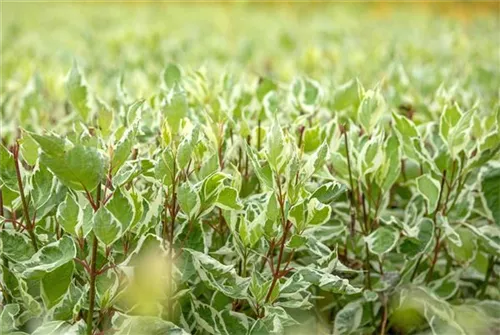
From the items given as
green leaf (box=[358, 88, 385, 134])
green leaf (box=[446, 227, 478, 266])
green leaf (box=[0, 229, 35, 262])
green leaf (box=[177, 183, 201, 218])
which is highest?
green leaf (box=[358, 88, 385, 134])

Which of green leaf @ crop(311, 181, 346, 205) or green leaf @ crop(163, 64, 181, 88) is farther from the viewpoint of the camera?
green leaf @ crop(163, 64, 181, 88)

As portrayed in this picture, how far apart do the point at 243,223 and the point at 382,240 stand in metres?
0.30

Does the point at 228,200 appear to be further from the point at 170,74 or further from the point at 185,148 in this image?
the point at 170,74

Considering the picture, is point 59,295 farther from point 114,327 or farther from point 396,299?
point 396,299

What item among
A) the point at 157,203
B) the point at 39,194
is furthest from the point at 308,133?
the point at 39,194

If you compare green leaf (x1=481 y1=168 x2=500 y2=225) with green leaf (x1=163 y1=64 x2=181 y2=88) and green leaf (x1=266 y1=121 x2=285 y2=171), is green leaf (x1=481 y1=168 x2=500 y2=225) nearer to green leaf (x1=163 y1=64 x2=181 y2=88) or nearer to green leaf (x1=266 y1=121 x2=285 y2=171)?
green leaf (x1=266 y1=121 x2=285 y2=171)

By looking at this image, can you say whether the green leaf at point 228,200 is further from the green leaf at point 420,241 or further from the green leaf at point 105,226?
the green leaf at point 420,241

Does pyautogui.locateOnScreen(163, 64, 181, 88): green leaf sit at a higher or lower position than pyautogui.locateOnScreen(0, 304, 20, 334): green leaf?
higher

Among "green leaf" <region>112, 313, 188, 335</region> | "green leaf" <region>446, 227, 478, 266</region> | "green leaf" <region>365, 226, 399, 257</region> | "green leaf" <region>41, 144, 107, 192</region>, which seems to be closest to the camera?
"green leaf" <region>41, 144, 107, 192</region>

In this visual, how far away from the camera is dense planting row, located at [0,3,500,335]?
105 cm

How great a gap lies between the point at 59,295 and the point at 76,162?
0.24 m

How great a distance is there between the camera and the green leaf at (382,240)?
1.25m

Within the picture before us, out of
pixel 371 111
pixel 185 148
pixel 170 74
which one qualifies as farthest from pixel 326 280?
pixel 170 74

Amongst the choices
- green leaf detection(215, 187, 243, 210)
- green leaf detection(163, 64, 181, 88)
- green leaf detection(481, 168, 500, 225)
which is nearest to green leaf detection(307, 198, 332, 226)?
green leaf detection(215, 187, 243, 210)
